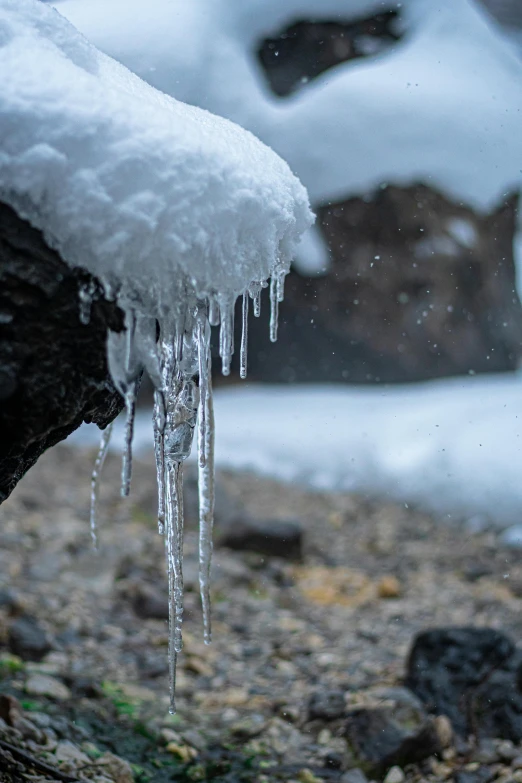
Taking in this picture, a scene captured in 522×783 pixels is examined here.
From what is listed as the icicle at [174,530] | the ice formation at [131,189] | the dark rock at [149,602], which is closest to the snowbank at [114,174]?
the ice formation at [131,189]

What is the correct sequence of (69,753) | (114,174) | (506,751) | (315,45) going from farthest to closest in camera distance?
(315,45)
(506,751)
(69,753)
(114,174)

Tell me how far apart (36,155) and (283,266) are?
2.11 ft

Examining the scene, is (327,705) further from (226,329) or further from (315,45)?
(315,45)

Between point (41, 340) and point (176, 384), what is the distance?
44 cm

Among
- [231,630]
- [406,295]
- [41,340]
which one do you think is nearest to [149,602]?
[231,630]

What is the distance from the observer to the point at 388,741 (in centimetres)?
219

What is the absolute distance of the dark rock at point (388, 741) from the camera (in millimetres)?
2178

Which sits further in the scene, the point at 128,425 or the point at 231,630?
the point at 231,630

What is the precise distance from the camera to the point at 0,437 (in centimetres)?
126

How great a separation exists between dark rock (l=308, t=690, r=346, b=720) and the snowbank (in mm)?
1673

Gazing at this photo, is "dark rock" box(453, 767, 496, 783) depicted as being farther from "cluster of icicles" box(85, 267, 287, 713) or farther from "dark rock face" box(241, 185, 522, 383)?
"dark rock face" box(241, 185, 522, 383)

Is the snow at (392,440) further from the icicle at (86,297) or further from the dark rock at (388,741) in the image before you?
the icicle at (86,297)

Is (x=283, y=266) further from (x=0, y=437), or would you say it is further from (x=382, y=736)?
(x=382, y=736)

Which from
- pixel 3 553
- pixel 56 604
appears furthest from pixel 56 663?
pixel 3 553
